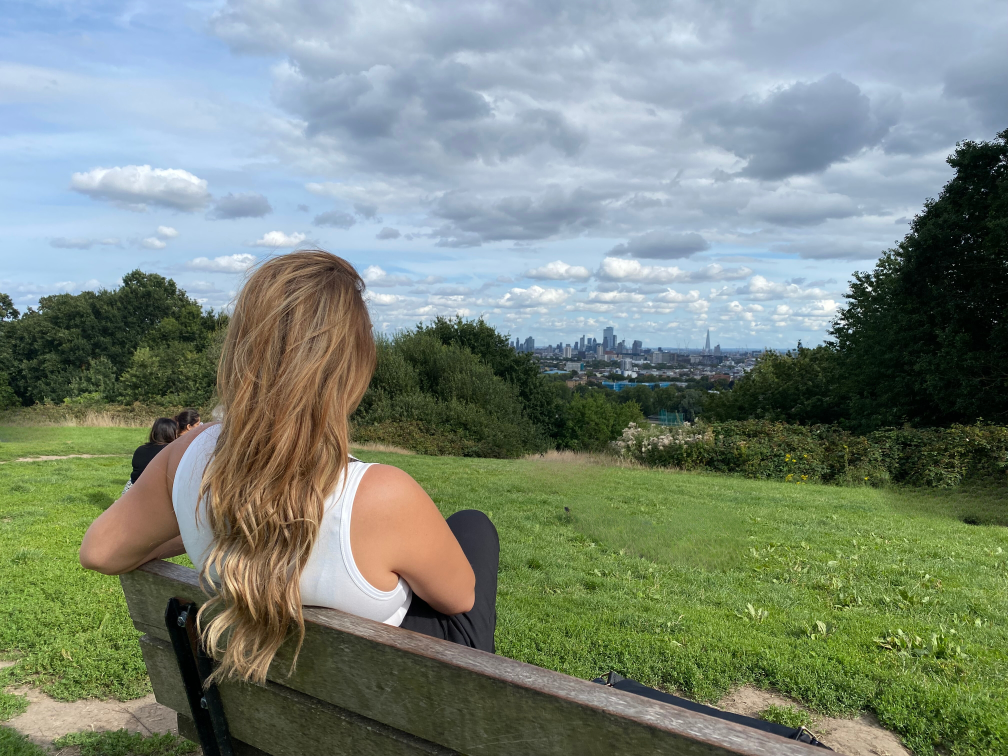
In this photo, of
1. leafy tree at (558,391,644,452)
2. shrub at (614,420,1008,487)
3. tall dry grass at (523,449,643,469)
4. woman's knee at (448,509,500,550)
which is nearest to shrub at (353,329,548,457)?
leafy tree at (558,391,644,452)

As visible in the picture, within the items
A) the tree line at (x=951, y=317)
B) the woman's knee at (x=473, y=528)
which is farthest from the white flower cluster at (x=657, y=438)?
the woman's knee at (x=473, y=528)

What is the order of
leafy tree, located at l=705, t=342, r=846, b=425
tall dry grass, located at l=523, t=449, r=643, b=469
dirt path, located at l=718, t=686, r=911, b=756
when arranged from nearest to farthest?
dirt path, located at l=718, t=686, r=911, b=756 < tall dry grass, located at l=523, t=449, r=643, b=469 < leafy tree, located at l=705, t=342, r=846, b=425

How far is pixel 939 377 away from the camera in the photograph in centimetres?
2066

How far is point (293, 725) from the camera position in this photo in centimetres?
154

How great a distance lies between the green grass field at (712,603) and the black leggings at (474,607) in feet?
5.71

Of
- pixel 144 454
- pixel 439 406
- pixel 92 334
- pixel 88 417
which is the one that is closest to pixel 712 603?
pixel 144 454

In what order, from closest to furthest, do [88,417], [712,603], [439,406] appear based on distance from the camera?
1. [712,603]
2. [88,417]
3. [439,406]

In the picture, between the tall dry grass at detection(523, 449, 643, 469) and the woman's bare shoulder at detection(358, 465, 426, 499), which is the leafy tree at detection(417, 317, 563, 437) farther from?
the woman's bare shoulder at detection(358, 465, 426, 499)

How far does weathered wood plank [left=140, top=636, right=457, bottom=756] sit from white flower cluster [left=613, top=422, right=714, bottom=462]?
47.1 feet

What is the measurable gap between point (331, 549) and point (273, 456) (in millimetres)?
250

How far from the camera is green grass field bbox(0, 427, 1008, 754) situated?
332 centimetres

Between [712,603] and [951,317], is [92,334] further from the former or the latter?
[712,603]

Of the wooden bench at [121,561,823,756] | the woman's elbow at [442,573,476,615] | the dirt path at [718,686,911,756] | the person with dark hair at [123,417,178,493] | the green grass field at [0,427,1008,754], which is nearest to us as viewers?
the wooden bench at [121,561,823,756]

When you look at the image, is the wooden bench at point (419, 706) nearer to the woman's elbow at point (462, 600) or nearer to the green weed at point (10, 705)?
the woman's elbow at point (462, 600)
